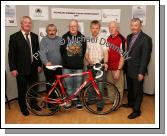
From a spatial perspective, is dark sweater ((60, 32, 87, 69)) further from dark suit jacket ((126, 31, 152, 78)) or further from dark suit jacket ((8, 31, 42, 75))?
dark suit jacket ((126, 31, 152, 78))

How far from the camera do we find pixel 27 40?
11.5 feet

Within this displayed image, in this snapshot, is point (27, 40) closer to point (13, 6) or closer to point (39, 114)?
point (13, 6)

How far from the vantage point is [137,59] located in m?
3.48

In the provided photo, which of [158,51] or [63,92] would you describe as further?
[63,92]

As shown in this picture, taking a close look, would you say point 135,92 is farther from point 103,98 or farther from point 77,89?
point 77,89

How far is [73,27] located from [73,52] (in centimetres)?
29

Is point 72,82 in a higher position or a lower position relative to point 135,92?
higher

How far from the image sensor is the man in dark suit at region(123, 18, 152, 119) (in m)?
3.43

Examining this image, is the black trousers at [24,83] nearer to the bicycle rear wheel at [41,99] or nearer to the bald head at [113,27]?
the bicycle rear wheel at [41,99]

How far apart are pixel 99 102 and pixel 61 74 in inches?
22.5

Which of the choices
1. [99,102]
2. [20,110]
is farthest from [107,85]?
[20,110]

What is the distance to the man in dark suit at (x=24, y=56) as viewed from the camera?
347cm

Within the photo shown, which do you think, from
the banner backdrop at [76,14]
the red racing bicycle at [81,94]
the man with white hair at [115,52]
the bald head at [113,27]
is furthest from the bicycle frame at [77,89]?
the banner backdrop at [76,14]

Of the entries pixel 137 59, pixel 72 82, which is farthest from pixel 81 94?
pixel 137 59
